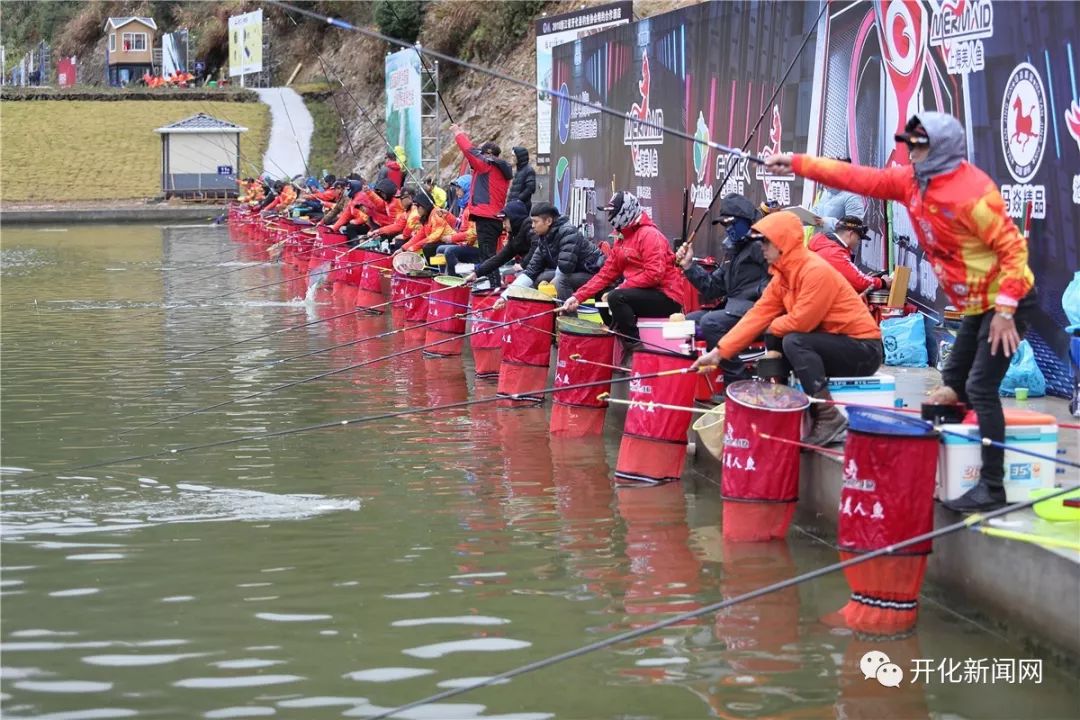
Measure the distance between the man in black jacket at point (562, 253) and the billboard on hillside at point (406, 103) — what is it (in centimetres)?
2000

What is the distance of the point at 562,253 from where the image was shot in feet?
45.3

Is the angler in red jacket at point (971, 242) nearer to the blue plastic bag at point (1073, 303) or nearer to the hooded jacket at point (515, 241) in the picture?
the blue plastic bag at point (1073, 303)

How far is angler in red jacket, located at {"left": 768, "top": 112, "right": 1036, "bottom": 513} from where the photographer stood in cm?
682

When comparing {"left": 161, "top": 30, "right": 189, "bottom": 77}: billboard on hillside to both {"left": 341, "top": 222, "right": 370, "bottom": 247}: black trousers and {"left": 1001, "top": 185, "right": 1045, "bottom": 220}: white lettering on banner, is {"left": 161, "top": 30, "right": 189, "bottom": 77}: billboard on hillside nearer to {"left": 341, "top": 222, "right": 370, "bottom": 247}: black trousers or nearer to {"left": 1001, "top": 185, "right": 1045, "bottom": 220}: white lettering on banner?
{"left": 341, "top": 222, "right": 370, "bottom": 247}: black trousers

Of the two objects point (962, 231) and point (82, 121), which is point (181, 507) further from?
point (82, 121)

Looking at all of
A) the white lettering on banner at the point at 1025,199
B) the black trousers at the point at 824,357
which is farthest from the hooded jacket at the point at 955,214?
the white lettering on banner at the point at 1025,199

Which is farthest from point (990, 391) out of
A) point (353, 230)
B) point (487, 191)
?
point (353, 230)

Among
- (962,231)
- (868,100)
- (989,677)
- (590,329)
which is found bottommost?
(989,677)

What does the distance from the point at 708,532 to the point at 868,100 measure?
5.85 m

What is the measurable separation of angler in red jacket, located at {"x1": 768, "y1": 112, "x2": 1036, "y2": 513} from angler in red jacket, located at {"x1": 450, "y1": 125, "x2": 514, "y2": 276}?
11374mm

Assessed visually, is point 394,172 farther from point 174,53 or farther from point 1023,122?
point 174,53

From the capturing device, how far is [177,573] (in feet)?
24.9

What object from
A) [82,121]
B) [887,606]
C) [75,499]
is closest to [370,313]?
[75,499]

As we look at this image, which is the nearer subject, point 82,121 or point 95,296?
point 95,296
